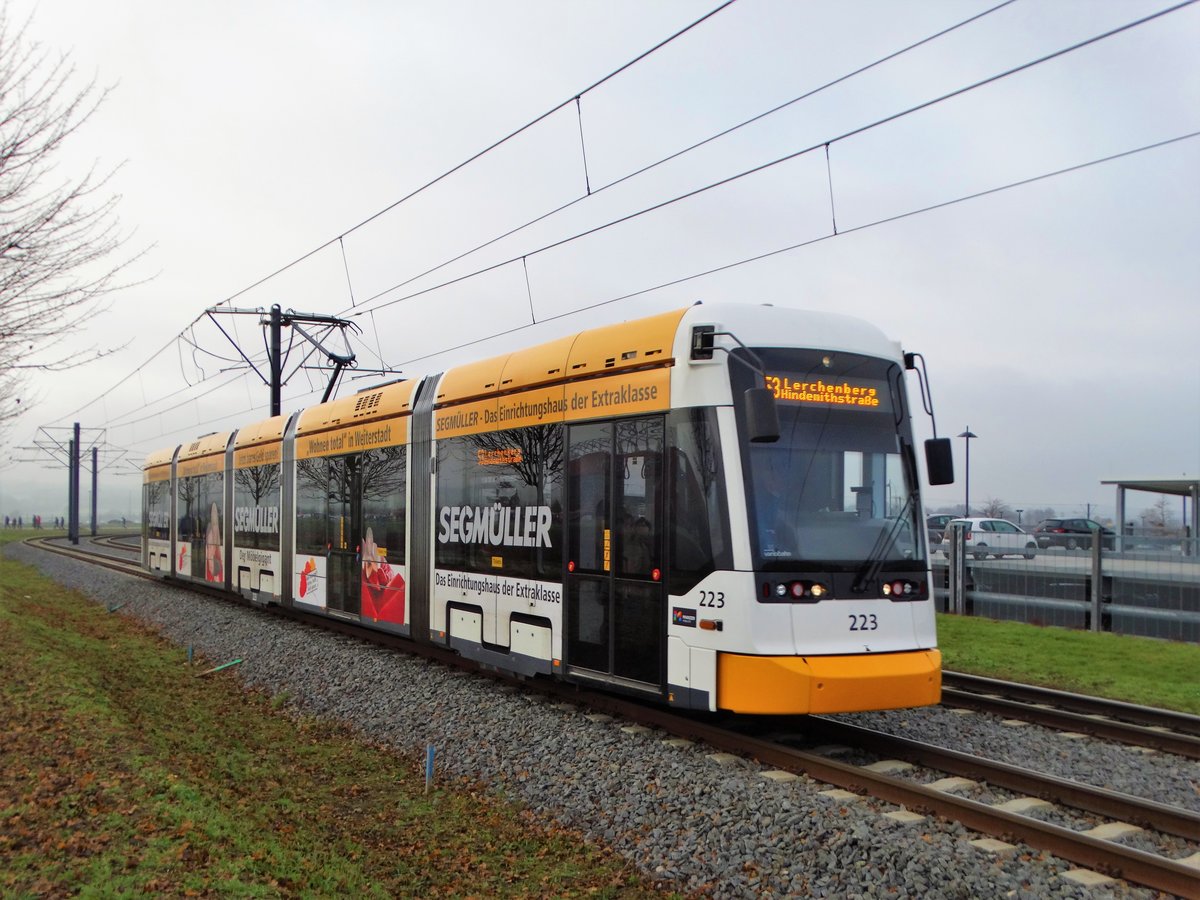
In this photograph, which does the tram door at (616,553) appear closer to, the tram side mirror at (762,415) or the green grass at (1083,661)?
the tram side mirror at (762,415)

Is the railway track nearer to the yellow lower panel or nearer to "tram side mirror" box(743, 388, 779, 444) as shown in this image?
the yellow lower panel

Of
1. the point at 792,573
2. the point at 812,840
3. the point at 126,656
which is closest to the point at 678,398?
the point at 792,573

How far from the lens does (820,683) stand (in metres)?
7.10

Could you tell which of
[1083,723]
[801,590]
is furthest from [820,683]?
[1083,723]

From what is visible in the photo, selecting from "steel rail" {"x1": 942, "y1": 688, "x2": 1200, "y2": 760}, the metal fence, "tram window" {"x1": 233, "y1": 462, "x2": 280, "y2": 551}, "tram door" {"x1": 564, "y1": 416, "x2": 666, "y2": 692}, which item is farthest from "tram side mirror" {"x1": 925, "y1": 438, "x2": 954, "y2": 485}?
"tram window" {"x1": 233, "y1": 462, "x2": 280, "y2": 551}

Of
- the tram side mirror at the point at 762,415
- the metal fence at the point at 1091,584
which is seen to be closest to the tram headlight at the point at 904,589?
the tram side mirror at the point at 762,415

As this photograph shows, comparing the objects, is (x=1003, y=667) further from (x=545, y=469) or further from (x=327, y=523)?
(x=327, y=523)

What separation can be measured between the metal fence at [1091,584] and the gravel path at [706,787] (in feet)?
24.2

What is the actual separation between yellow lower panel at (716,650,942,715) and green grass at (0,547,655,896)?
1.65 metres

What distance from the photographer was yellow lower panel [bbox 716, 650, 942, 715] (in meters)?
7.08

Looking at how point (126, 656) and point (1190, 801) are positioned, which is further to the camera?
point (126, 656)

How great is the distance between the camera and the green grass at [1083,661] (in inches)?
431

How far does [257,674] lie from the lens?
1315 centimetres

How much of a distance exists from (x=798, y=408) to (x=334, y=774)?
5095mm
